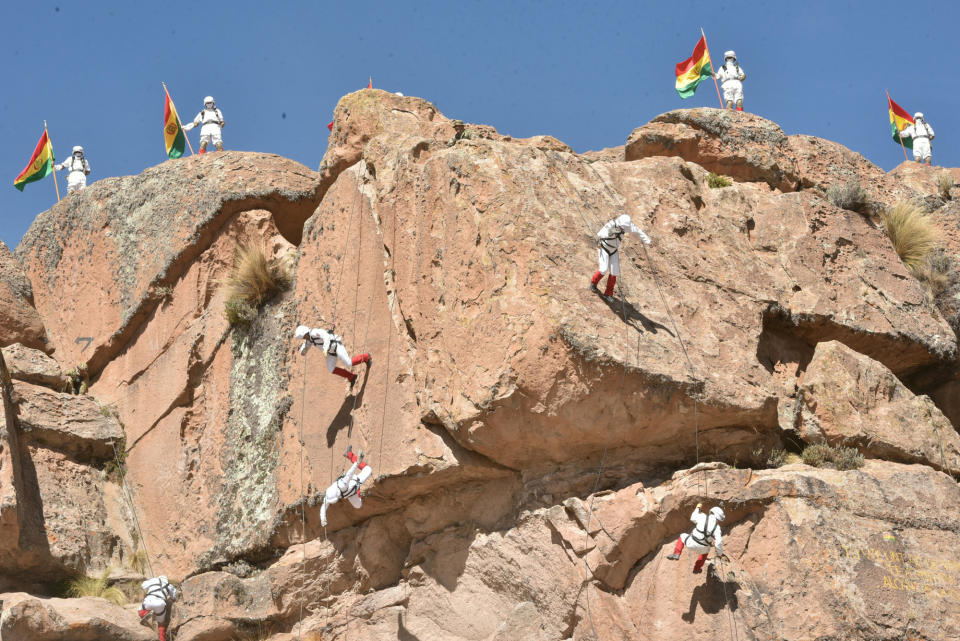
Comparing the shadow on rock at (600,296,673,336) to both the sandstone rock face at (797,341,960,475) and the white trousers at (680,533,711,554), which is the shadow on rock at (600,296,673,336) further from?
the white trousers at (680,533,711,554)

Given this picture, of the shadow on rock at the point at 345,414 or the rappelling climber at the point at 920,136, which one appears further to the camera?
the rappelling climber at the point at 920,136

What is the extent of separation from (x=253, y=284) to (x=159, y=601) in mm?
5389

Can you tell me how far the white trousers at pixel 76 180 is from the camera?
2475 centimetres

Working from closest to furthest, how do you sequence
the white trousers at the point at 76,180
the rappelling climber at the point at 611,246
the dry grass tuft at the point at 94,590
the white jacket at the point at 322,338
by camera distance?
the rappelling climber at the point at 611,246
the white jacket at the point at 322,338
the dry grass tuft at the point at 94,590
the white trousers at the point at 76,180

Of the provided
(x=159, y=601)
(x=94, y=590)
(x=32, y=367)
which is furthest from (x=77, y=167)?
(x=159, y=601)

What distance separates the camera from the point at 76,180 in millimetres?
24891

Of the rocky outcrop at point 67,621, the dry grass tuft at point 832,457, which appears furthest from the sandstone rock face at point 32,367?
the dry grass tuft at point 832,457

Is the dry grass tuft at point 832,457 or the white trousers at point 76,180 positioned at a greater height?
the white trousers at point 76,180

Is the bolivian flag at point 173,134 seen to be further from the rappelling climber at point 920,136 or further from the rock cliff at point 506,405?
the rappelling climber at point 920,136

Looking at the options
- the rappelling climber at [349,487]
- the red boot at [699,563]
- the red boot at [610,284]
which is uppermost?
the red boot at [610,284]

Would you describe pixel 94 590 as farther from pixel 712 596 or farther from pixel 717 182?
pixel 717 182

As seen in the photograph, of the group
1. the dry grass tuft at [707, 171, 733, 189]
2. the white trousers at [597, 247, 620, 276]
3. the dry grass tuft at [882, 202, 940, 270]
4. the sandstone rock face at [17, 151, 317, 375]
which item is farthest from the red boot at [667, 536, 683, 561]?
the sandstone rock face at [17, 151, 317, 375]

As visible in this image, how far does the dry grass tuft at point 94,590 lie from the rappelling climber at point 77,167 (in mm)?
10733

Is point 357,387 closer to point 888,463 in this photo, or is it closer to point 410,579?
point 410,579
